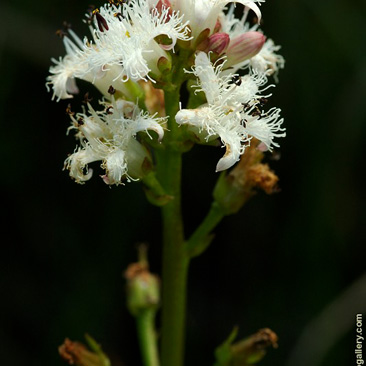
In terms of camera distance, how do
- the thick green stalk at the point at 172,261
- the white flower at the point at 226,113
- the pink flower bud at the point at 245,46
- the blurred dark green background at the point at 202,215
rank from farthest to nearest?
the blurred dark green background at the point at 202,215, the thick green stalk at the point at 172,261, the pink flower bud at the point at 245,46, the white flower at the point at 226,113

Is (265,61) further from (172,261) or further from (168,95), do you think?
(172,261)

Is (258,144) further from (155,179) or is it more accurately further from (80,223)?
(80,223)

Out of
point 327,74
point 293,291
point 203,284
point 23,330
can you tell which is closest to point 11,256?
point 23,330

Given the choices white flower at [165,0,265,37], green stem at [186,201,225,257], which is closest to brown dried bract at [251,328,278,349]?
green stem at [186,201,225,257]

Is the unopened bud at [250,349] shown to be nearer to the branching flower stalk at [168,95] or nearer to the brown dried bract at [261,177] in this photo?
the branching flower stalk at [168,95]

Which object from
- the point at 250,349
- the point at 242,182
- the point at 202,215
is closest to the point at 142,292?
the point at 250,349

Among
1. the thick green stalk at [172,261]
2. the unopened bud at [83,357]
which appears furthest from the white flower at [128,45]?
the unopened bud at [83,357]

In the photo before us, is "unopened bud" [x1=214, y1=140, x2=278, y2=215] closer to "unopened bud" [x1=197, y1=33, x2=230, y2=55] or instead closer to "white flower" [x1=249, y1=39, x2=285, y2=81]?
"white flower" [x1=249, y1=39, x2=285, y2=81]
